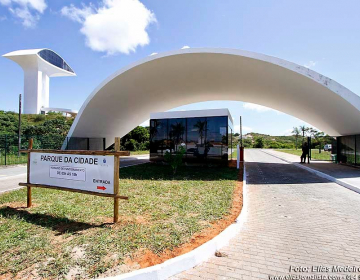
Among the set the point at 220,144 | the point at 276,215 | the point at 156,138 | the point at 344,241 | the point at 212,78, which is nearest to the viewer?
the point at 344,241

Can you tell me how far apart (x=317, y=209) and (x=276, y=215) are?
4.66 ft

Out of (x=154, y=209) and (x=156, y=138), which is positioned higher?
(x=156, y=138)

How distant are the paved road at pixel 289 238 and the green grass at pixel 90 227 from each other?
2.58 ft

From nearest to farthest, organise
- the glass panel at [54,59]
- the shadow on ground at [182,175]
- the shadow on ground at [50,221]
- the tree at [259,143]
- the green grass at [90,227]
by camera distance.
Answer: the green grass at [90,227]
the shadow on ground at [50,221]
the shadow on ground at [182,175]
the glass panel at [54,59]
the tree at [259,143]

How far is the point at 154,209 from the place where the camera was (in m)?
5.49

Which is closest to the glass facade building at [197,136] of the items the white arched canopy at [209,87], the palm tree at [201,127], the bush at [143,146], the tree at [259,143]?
the palm tree at [201,127]

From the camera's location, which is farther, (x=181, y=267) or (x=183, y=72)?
(x=183, y=72)

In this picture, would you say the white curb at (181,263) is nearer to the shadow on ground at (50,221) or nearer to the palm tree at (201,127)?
the shadow on ground at (50,221)

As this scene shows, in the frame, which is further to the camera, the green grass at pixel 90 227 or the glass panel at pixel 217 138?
the glass panel at pixel 217 138

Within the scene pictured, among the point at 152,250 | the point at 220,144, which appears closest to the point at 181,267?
the point at 152,250

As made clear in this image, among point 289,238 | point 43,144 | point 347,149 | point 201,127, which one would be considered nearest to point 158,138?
point 201,127

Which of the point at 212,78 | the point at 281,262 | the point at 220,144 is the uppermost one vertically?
the point at 212,78

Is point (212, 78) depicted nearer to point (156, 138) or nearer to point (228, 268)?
point (156, 138)

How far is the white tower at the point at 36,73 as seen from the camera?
5476 centimetres
